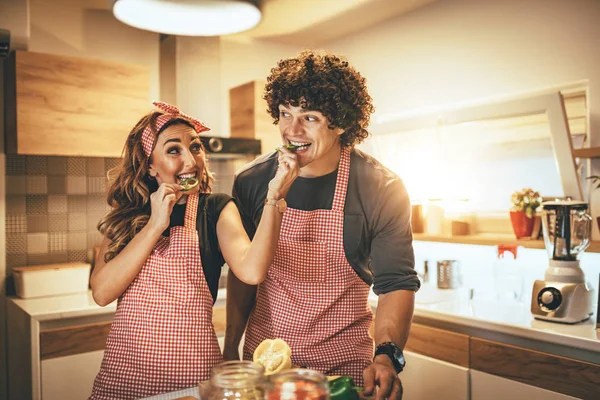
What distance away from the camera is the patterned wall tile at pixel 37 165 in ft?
10.1

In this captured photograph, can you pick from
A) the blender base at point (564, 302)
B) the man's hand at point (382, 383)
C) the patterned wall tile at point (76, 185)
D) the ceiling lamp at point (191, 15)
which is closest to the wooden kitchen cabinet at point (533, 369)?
the blender base at point (564, 302)

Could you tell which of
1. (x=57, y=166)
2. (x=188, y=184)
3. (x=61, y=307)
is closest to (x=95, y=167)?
(x=57, y=166)

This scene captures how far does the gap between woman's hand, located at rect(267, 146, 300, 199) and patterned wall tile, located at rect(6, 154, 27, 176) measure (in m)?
2.25

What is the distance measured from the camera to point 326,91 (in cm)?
153

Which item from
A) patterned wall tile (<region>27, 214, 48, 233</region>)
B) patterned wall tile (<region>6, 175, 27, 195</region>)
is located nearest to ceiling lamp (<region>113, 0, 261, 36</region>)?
patterned wall tile (<region>6, 175, 27, 195</region>)

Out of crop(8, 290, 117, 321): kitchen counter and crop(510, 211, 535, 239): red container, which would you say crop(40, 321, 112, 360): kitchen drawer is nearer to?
crop(8, 290, 117, 321): kitchen counter

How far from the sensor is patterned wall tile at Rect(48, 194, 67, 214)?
3152mm

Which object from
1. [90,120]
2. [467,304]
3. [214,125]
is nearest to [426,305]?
[467,304]

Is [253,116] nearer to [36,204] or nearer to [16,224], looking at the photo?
[36,204]

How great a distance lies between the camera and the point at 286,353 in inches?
48.0

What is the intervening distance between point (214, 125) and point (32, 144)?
1151mm

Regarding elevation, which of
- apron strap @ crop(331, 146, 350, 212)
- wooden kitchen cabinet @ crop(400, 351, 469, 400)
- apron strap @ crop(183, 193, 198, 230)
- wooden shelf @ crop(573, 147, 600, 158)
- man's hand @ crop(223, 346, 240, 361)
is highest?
wooden shelf @ crop(573, 147, 600, 158)

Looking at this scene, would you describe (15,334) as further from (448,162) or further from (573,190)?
(573,190)

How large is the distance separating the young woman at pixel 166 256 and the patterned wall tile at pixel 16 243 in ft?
5.90
